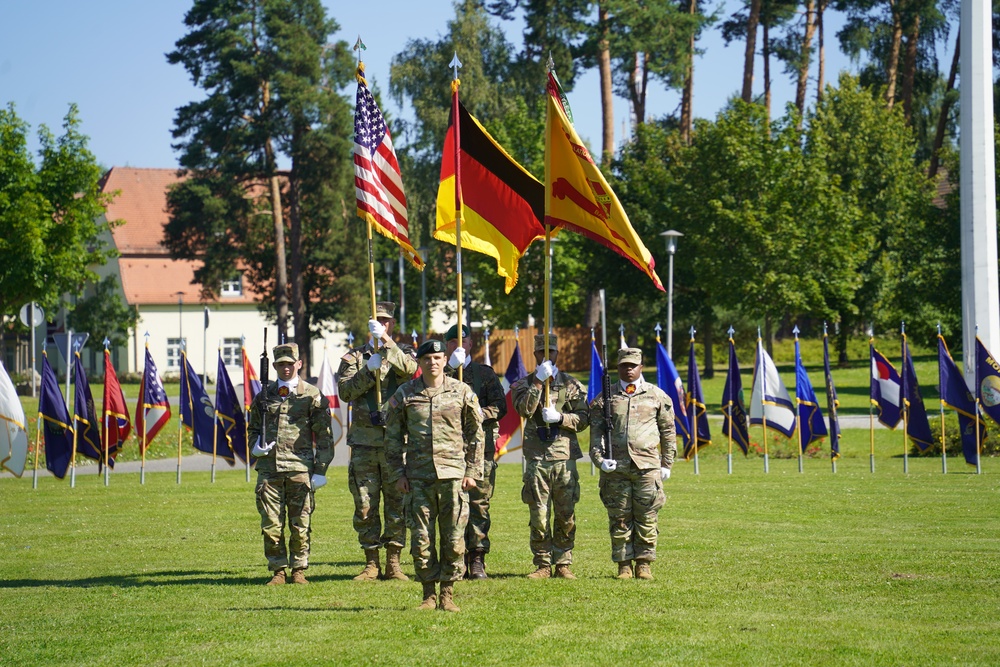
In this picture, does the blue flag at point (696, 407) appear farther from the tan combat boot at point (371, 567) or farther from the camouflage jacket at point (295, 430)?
the camouflage jacket at point (295, 430)

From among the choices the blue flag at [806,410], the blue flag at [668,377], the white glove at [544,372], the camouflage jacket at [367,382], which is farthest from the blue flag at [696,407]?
the camouflage jacket at [367,382]

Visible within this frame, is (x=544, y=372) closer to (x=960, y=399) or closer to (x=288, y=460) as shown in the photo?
(x=288, y=460)

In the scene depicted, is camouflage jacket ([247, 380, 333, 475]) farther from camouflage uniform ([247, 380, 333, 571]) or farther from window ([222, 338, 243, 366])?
window ([222, 338, 243, 366])

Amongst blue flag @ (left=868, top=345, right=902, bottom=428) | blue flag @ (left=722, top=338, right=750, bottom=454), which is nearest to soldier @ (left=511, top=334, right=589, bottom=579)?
blue flag @ (left=722, top=338, right=750, bottom=454)

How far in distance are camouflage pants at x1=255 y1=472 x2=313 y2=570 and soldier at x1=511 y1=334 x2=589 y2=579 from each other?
2011 millimetres

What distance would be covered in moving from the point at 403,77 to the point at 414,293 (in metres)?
10.4

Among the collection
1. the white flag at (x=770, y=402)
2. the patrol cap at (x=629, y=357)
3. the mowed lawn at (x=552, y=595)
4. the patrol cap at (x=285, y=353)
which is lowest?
the mowed lawn at (x=552, y=595)

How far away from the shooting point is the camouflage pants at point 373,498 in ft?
37.7

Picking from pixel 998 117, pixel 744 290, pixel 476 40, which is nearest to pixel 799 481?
pixel 744 290

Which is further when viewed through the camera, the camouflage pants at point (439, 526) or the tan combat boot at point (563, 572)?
the tan combat boot at point (563, 572)

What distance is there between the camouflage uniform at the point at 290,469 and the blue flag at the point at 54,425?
438 inches

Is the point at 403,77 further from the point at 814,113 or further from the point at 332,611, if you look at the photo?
the point at 332,611

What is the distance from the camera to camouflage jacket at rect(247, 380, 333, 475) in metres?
11.4

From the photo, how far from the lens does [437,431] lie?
1004 cm
